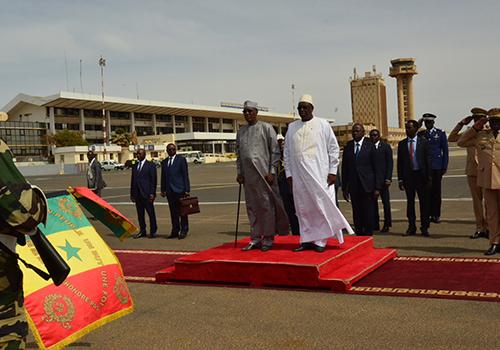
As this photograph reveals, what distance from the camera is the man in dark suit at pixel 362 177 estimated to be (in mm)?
9398

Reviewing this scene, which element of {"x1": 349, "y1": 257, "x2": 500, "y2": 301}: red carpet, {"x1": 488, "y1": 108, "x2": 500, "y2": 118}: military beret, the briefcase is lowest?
{"x1": 349, "y1": 257, "x2": 500, "y2": 301}: red carpet

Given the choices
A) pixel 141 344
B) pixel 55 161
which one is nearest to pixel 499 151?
pixel 141 344

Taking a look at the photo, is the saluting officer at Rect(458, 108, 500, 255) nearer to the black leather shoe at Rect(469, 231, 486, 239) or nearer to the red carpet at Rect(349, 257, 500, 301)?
the red carpet at Rect(349, 257, 500, 301)

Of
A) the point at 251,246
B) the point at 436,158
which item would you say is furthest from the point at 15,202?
the point at 436,158

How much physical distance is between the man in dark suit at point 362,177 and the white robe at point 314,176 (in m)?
2.54

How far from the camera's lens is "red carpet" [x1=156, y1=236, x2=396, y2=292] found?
5.97 m

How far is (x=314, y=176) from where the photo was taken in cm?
680

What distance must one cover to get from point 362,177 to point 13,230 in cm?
749

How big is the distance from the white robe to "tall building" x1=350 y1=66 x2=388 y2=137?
168 metres

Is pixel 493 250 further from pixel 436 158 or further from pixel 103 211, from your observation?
pixel 103 211

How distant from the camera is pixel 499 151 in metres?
7.32

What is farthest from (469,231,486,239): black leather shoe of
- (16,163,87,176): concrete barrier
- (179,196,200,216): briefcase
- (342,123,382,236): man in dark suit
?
(16,163,87,176): concrete barrier

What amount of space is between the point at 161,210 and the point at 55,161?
6963cm

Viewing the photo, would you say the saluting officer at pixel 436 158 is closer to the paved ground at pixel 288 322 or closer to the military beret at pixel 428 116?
the military beret at pixel 428 116
